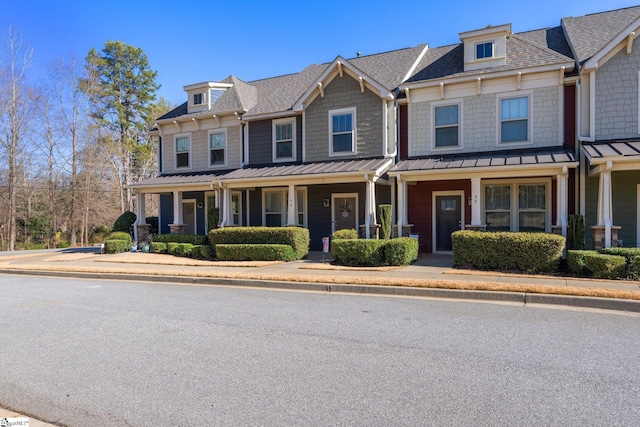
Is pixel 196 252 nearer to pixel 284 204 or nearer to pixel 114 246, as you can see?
pixel 284 204

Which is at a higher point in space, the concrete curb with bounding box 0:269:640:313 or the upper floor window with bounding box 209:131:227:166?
the upper floor window with bounding box 209:131:227:166

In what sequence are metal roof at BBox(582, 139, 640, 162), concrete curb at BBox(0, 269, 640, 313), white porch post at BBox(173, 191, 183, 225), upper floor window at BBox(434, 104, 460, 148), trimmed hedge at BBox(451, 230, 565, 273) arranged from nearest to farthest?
concrete curb at BBox(0, 269, 640, 313) → trimmed hedge at BBox(451, 230, 565, 273) → metal roof at BBox(582, 139, 640, 162) → upper floor window at BBox(434, 104, 460, 148) → white porch post at BBox(173, 191, 183, 225)

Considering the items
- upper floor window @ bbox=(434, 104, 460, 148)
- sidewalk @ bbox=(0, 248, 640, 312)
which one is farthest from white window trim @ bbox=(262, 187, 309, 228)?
upper floor window @ bbox=(434, 104, 460, 148)

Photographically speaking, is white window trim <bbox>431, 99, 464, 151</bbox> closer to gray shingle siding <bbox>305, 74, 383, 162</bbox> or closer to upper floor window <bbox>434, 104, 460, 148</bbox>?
upper floor window <bbox>434, 104, 460, 148</bbox>

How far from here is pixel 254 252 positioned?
15344 millimetres

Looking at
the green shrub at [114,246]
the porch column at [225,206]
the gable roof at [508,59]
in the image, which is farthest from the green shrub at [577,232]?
the green shrub at [114,246]

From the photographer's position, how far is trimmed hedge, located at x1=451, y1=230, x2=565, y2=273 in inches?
435

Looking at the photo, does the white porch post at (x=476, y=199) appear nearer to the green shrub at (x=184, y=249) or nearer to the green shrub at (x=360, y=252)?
the green shrub at (x=360, y=252)

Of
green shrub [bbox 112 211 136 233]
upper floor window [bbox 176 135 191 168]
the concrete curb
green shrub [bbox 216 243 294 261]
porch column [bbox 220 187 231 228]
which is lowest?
the concrete curb

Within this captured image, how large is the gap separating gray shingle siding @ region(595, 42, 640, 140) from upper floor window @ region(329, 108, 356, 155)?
8305 millimetres

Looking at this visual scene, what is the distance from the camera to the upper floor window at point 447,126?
1564 cm

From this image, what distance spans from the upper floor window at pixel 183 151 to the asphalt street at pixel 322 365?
14405 millimetres

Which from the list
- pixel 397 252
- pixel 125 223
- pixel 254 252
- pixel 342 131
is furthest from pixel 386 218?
Result: pixel 125 223

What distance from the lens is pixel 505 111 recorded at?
48.9 feet
